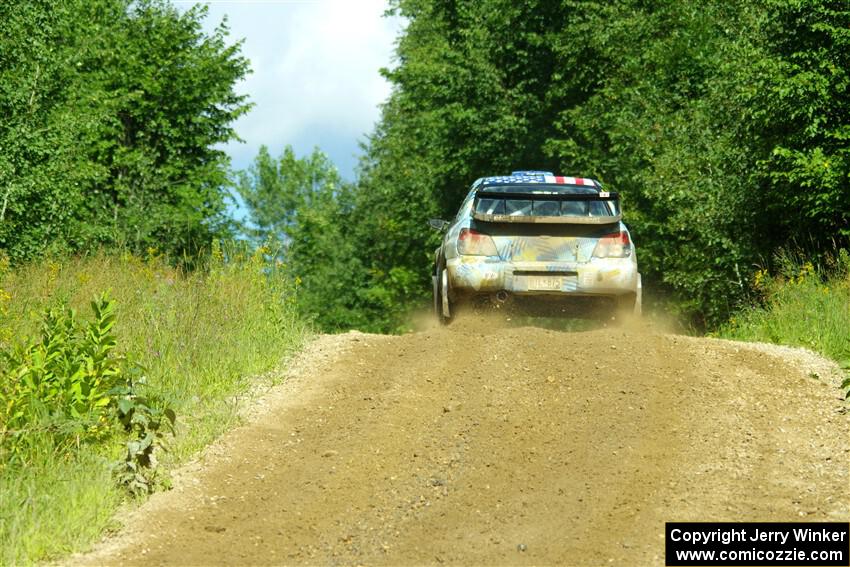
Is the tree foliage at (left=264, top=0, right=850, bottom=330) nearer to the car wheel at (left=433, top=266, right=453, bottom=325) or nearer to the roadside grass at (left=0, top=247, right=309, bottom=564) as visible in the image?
the car wheel at (left=433, top=266, right=453, bottom=325)

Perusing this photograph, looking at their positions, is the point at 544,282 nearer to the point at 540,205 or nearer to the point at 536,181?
A: the point at 540,205

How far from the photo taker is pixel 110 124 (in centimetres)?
4031

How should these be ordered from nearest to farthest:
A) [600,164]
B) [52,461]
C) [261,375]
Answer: [52,461] → [261,375] → [600,164]

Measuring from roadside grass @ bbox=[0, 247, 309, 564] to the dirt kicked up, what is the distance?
0.32m

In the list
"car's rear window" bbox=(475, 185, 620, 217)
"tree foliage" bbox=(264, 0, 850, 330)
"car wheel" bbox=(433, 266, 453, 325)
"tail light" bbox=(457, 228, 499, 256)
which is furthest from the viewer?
"tree foliage" bbox=(264, 0, 850, 330)

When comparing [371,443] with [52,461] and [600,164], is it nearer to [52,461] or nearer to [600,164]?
[52,461]

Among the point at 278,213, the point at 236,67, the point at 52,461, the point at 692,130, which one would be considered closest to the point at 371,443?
the point at 52,461

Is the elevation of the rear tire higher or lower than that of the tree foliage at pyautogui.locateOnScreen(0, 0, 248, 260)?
lower

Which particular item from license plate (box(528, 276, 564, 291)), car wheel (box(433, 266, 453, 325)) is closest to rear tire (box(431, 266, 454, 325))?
car wheel (box(433, 266, 453, 325))

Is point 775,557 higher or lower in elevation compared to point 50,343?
lower

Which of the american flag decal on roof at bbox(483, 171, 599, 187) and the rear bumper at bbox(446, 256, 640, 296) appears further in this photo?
the american flag decal on roof at bbox(483, 171, 599, 187)

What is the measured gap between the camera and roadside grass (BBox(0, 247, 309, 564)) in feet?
25.1

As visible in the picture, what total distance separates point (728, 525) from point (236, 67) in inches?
1551

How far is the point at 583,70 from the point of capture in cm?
3512
